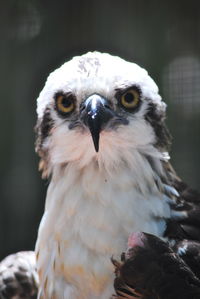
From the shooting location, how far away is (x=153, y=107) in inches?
136

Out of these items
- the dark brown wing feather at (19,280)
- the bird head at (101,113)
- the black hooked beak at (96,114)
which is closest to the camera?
the black hooked beak at (96,114)

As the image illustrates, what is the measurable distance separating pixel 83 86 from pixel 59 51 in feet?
9.77

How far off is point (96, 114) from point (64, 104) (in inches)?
11.6

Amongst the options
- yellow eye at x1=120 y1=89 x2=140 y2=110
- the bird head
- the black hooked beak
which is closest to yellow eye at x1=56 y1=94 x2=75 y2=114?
the bird head

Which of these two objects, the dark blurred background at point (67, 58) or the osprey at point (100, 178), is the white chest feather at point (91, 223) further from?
the dark blurred background at point (67, 58)

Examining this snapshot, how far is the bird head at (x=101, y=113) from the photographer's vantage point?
3291 millimetres

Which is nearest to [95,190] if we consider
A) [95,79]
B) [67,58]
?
[95,79]

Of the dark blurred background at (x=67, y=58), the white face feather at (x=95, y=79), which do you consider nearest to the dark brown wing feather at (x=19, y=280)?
the white face feather at (x=95, y=79)

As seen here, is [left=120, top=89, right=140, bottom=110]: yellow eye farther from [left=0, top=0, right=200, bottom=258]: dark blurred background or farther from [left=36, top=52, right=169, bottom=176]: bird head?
[left=0, top=0, right=200, bottom=258]: dark blurred background

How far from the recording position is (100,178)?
3.33 m

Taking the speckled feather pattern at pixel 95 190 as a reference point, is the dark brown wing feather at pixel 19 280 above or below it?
below

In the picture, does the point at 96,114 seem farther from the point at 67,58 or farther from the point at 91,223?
the point at 67,58

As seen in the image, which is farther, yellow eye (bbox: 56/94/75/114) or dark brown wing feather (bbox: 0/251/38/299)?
dark brown wing feather (bbox: 0/251/38/299)

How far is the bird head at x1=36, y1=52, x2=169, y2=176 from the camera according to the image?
3291mm
